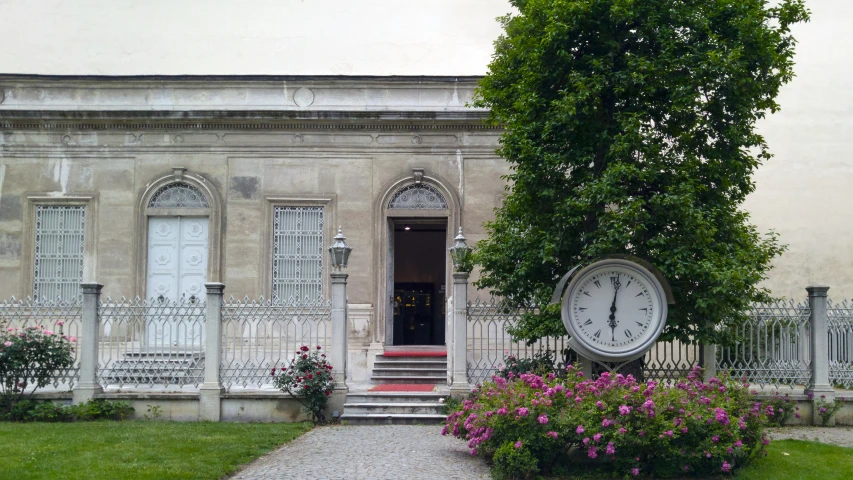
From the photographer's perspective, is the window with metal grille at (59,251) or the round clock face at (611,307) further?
the window with metal grille at (59,251)

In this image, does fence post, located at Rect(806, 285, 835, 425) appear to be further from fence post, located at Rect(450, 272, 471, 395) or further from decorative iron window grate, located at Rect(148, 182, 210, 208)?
decorative iron window grate, located at Rect(148, 182, 210, 208)

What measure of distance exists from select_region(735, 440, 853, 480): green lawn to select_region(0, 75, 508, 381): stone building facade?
8.79 m

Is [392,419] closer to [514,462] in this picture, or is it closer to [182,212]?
[514,462]

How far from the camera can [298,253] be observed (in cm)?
1878

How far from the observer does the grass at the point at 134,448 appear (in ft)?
31.0

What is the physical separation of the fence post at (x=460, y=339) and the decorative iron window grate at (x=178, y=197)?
725 cm

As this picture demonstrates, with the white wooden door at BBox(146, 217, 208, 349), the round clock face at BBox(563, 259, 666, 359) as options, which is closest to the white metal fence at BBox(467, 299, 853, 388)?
the round clock face at BBox(563, 259, 666, 359)

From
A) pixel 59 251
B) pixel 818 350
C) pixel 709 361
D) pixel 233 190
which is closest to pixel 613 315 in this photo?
pixel 709 361

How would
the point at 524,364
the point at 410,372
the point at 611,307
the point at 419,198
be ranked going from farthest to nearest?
1. the point at 419,198
2. the point at 410,372
3. the point at 524,364
4. the point at 611,307

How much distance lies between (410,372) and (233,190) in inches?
223

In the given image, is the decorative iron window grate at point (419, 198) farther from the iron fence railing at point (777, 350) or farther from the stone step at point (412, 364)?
the iron fence railing at point (777, 350)

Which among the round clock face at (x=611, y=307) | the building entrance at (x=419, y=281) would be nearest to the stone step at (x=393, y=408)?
the round clock face at (x=611, y=307)

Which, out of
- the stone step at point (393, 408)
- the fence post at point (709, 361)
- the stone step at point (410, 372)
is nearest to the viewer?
the fence post at point (709, 361)

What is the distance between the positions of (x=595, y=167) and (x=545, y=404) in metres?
4.32
